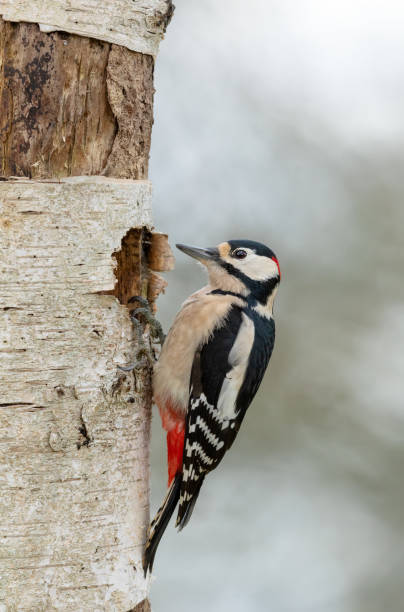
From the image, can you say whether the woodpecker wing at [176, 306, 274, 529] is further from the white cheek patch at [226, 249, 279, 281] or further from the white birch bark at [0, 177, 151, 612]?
the white birch bark at [0, 177, 151, 612]

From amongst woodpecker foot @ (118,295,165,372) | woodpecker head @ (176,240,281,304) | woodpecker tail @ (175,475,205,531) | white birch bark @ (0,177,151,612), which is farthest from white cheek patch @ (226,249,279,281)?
white birch bark @ (0,177,151,612)

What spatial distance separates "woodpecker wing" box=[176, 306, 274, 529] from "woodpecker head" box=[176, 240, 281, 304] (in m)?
0.18

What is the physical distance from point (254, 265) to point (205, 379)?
54cm

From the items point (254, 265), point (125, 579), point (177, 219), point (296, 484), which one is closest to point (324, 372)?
point (296, 484)

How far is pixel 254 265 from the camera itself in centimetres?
352

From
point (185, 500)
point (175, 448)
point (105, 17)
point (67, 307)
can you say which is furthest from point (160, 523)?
point (105, 17)

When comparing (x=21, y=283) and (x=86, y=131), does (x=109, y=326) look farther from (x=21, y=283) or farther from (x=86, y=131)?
(x=86, y=131)

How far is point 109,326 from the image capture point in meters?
2.60

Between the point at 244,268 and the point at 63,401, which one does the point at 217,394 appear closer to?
the point at 244,268

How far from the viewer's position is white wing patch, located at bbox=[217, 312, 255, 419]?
10.7 ft

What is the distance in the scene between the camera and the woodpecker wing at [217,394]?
3178 millimetres

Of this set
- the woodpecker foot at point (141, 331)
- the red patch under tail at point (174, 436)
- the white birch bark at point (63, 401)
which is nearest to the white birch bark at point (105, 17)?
the white birch bark at point (63, 401)

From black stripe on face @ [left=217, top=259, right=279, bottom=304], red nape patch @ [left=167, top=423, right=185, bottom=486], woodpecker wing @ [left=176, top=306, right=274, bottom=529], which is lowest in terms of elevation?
red nape patch @ [left=167, top=423, right=185, bottom=486]

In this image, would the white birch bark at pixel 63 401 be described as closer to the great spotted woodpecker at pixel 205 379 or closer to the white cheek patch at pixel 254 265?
the great spotted woodpecker at pixel 205 379
